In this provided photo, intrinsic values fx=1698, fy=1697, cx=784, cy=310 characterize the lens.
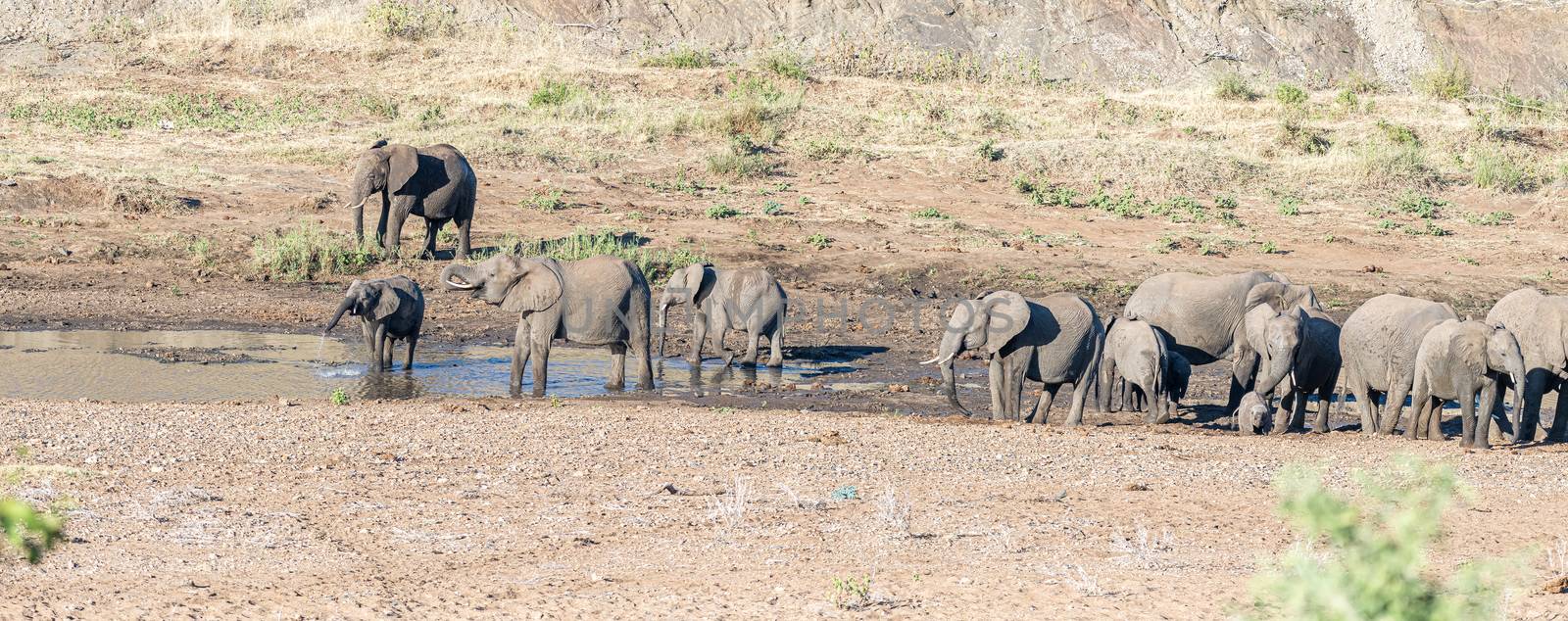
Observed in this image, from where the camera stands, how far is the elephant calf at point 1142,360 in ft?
42.2

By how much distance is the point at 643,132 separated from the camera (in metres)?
25.9

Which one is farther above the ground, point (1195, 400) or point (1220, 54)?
point (1220, 54)

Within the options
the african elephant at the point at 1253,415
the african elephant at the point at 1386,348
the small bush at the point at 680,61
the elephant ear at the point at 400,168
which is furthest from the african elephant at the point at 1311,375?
the small bush at the point at 680,61

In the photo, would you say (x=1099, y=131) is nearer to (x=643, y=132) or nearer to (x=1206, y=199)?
(x=1206, y=199)

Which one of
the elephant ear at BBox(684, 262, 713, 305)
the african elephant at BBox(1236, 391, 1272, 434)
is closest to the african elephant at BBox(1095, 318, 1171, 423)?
the african elephant at BBox(1236, 391, 1272, 434)

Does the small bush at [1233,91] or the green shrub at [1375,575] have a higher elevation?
the small bush at [1233,91]

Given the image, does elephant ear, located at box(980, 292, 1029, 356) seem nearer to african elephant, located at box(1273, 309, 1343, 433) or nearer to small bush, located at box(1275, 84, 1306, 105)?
african elephant, located at box(1273, 309, 1343, 433)

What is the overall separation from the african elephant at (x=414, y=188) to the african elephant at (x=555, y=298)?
519 centimetres

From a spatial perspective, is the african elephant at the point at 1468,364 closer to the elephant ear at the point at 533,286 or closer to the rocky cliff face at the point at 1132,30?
the elephant ear at the point at 533,286

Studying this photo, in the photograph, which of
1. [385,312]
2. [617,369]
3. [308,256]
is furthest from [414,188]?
[617,369]

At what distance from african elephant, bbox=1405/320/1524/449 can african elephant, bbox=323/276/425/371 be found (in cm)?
822

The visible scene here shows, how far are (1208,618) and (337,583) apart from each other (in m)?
3.48

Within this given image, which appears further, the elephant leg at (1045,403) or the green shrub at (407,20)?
the green shrub at (407,20)

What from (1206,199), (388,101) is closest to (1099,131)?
(1206,199)
